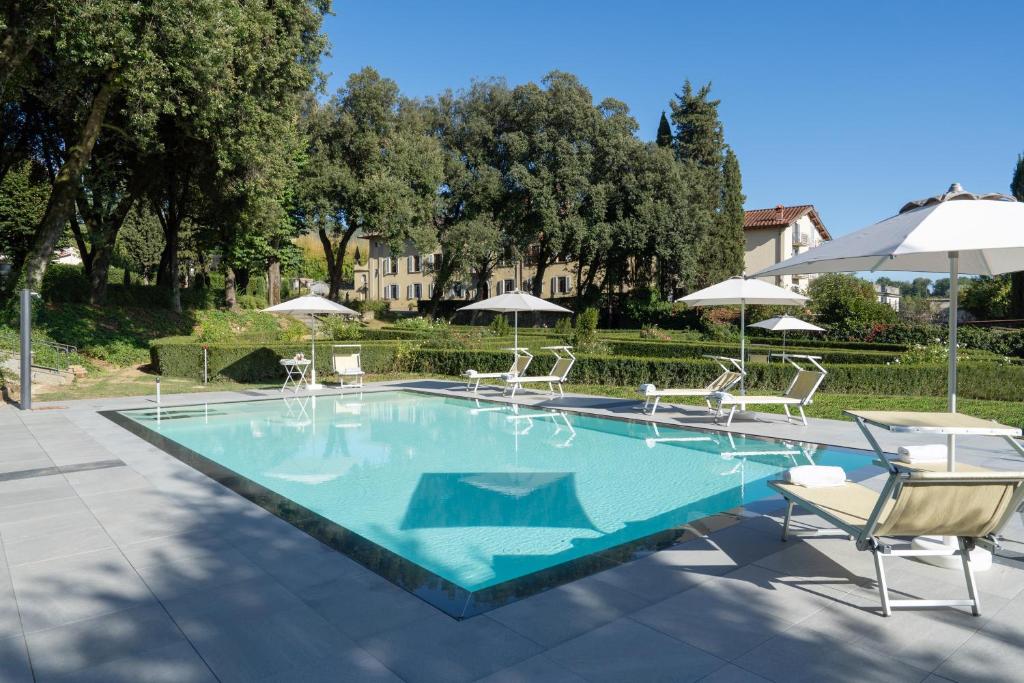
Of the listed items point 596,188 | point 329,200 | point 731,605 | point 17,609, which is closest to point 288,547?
point 17,609

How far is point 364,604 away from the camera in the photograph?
3518 millimetres

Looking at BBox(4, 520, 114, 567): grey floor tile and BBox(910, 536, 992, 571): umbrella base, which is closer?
BBox(910, 536, 992, 571): umbrella base

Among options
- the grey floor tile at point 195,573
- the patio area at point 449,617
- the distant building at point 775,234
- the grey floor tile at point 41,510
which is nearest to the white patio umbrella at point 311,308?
the grey floor tile at point 41,510

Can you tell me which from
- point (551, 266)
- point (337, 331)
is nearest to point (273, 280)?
point (337, 331)

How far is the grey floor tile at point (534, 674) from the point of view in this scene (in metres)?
2.71

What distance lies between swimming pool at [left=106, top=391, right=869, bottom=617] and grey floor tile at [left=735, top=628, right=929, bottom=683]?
51.7 inches

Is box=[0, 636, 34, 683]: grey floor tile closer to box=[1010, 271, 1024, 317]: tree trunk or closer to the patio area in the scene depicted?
the patio area

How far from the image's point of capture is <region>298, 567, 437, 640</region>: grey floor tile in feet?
10.7

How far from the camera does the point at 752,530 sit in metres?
4.86

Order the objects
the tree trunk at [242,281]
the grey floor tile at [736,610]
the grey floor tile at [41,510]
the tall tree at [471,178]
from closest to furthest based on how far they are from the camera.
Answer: the grey floor tile at [736,610] → the grey floor tile at [41,510] → the tall tree at [471,178] → the tree trunk at [242,281]

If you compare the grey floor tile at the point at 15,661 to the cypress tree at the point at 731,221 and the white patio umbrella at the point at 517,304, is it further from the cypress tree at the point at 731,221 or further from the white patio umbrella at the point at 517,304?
the cypress tree at the point at 731,221

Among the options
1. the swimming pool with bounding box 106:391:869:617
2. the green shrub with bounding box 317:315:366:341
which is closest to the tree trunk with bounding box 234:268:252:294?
the green shrub with bounding box 317:315:366:341

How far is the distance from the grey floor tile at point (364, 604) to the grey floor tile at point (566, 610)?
1.54 feet

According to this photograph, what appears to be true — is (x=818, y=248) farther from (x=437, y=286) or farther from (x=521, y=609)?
(x=437, y=286)
